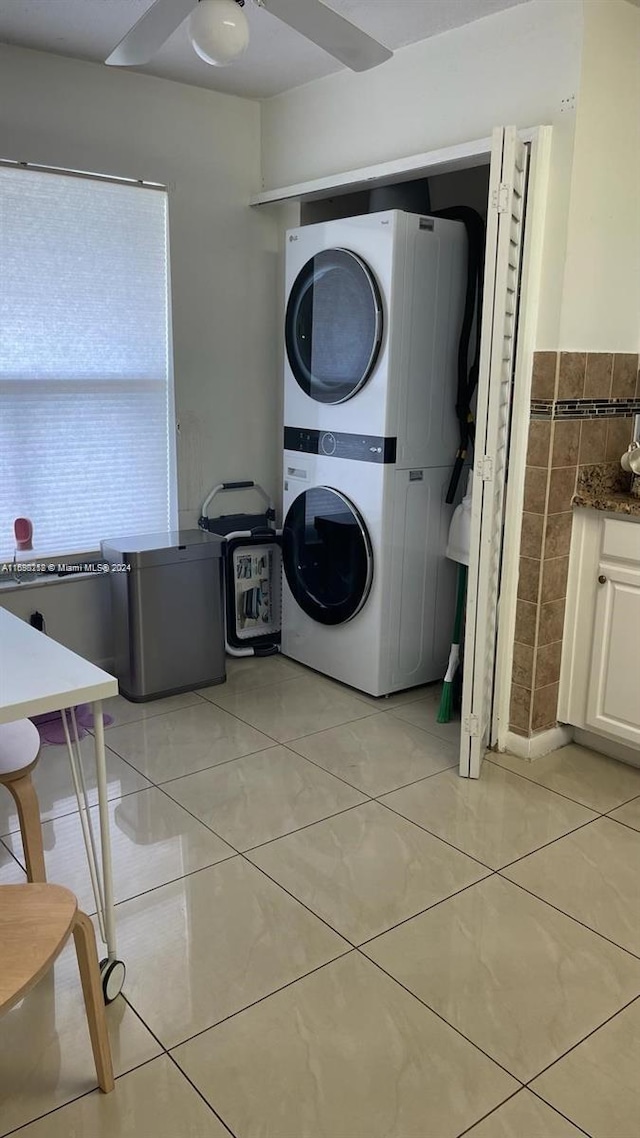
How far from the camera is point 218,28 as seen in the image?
1.68 metres

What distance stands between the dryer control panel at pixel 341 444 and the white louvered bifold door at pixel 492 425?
1.75 feet

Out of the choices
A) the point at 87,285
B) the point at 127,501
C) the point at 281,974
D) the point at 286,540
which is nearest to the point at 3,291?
the point at 87,285

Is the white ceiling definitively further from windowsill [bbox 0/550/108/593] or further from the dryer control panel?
windowsill [bbox 0/550/108/593]

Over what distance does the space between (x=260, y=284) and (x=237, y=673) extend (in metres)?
1.73

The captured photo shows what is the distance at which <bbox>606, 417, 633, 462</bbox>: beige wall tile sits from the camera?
9.66ft

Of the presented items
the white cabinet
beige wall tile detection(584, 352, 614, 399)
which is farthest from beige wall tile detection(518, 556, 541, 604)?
beige wall tile detection(584, 352, 614, 399)

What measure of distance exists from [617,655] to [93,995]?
196 centimetres

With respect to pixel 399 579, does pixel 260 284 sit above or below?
above

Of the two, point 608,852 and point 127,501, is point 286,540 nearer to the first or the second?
point 127,501

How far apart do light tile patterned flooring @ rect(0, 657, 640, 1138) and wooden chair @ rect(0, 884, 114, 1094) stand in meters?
0.15

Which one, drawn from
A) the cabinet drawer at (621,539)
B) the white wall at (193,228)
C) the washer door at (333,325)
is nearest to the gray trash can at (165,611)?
the white wall at (193,228)

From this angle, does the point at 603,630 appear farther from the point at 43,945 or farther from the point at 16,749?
the point at 43,945

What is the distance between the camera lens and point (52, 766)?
2.95 meters

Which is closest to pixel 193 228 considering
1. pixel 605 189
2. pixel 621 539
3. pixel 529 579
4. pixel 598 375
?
pixel 605 189
